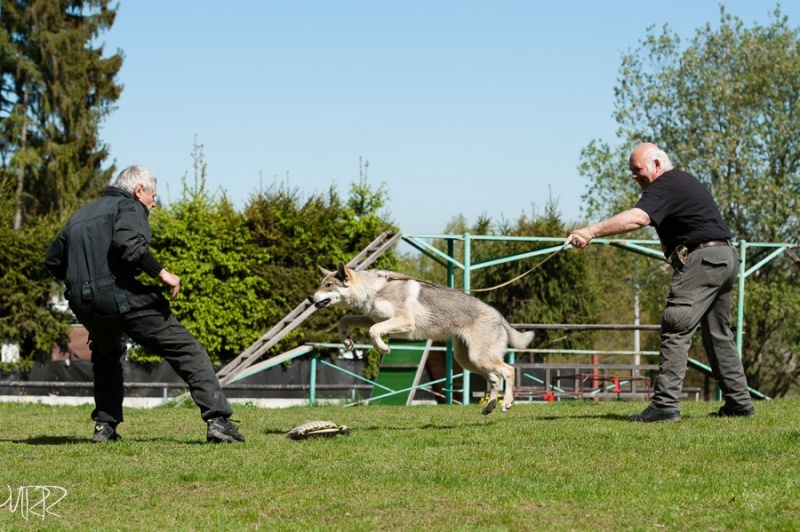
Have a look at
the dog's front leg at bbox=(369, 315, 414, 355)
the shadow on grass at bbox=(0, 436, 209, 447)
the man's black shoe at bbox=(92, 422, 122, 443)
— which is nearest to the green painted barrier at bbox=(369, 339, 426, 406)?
A: the dog's front leg at bbox=(369, 315, 414, 355)

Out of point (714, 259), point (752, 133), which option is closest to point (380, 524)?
point (714, 259)

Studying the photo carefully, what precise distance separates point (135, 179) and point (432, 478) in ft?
11.1

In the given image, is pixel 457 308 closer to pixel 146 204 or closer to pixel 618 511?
pixel 146 204

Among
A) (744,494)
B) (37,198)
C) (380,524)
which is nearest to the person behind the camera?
(380,524)

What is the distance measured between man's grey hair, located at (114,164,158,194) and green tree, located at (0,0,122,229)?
27.3m

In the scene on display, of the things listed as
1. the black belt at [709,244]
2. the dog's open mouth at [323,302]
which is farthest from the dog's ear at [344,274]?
the black belt at [709,244]

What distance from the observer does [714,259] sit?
7.89 metres

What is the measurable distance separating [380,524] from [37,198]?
108 feet

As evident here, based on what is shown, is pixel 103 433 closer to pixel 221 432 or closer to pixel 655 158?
pixel 221 432

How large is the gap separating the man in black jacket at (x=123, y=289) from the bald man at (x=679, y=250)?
10.3 ft

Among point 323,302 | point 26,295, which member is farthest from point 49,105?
point 323,302

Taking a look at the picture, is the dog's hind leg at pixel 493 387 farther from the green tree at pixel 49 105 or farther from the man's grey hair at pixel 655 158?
the green tree at pixel 49 105

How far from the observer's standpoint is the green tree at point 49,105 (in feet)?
110

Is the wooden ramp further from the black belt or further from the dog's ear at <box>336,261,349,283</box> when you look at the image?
the black belt
